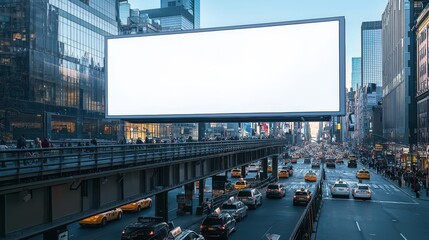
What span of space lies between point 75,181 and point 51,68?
66330 millimetres

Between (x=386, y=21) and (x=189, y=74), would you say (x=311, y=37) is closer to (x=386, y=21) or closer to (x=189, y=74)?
(x=189, y=74)

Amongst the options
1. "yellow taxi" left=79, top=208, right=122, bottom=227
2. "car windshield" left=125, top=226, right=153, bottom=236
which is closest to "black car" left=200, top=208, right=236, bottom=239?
"car windshield" left=125, top=226, right=153, bottom=236

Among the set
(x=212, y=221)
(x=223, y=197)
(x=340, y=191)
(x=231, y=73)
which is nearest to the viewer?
(x=212, y=221)

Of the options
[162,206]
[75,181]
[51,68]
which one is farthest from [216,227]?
[51,68]

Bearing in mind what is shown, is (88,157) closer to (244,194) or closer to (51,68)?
(244,194)

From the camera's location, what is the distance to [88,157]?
1816cm

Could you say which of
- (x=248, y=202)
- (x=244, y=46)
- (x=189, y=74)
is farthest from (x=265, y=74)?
(x=248, y=202)

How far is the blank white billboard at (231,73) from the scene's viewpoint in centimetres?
3378

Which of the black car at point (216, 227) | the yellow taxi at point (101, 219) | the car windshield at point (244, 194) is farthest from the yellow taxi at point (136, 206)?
the black car at point (216, 227)

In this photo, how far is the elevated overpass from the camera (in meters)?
12.8

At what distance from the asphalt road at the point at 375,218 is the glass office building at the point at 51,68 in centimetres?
3892

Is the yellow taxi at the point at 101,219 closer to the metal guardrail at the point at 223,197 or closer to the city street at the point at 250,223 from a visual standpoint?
the city street at the point at 250,223

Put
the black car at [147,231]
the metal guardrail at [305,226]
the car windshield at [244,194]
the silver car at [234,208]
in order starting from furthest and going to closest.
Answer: the car windshield at [244,194] → the silver car at [234,208] → the black car at [147,231] → the metal guardrail at [305,226]

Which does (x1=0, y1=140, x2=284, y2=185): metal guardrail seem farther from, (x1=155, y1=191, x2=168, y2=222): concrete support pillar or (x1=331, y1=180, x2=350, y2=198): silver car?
(x1=331, y1=180, x2=350, y2=198): silver car
